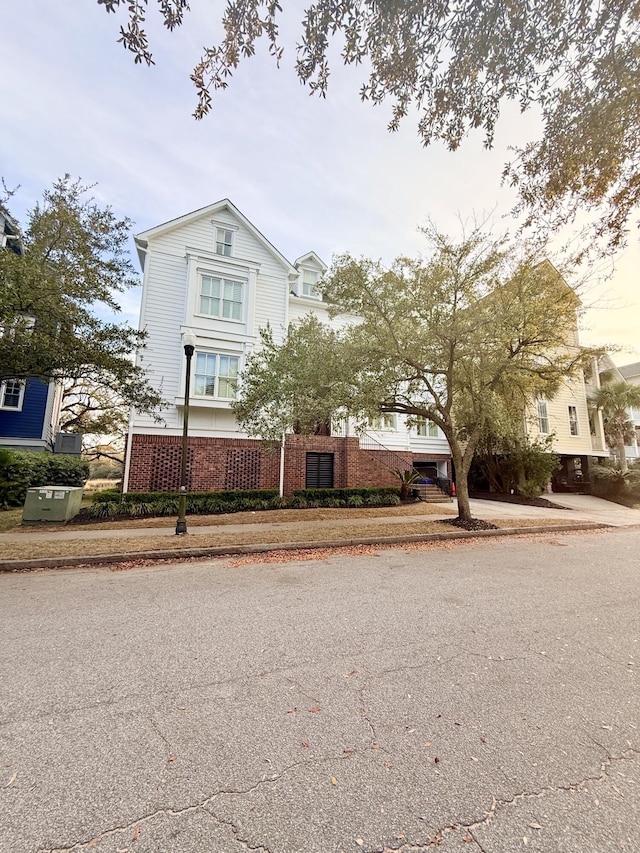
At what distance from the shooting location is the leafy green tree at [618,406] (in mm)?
22688

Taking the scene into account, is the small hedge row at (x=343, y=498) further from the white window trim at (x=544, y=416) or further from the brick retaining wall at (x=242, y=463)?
the white window trim at (x=544, y=416)

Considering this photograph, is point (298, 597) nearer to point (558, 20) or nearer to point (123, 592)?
point (123, 592)

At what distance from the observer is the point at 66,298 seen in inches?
394

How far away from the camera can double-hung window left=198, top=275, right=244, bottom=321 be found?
54.1 ft

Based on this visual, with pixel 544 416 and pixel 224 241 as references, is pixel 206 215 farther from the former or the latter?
pixel 544 416

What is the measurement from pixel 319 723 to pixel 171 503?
37.6ft

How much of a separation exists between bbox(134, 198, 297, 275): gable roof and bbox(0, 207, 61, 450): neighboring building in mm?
5805

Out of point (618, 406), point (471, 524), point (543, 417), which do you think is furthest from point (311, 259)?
point (618, 406)

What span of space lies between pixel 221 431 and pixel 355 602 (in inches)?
474

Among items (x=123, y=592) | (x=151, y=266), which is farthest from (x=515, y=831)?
(x=151, y=266)

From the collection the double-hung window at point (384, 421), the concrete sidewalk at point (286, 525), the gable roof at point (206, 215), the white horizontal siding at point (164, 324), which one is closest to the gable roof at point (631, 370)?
the concrete sidewalk at point (286, 525)

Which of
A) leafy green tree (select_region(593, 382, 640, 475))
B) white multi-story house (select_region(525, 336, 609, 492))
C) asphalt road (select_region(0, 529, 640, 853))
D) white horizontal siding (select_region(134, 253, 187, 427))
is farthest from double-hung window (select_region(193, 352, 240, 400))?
leafy green tree (select_region(593, 382, 640, 475))

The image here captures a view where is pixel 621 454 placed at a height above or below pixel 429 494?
above

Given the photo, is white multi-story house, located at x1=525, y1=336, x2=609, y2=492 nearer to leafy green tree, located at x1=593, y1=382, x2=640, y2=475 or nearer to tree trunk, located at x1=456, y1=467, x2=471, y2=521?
leafy green tree, located at x1=593, y1=382, x2=640, y2=475
